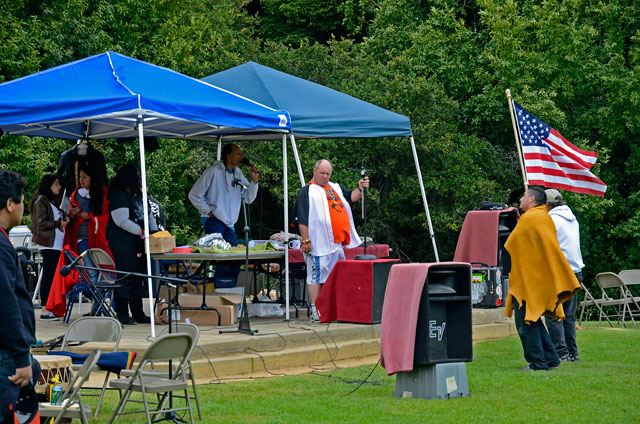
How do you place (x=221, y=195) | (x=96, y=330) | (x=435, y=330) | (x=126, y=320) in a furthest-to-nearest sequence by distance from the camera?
1. (x=221, y=195)
2. (x=126, y=320)
3. (x=435, y=330)
4. (x=96, y=330)

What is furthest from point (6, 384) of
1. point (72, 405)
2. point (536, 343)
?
point (536, 343)

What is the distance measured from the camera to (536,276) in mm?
9789

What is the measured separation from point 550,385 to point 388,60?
18.9m

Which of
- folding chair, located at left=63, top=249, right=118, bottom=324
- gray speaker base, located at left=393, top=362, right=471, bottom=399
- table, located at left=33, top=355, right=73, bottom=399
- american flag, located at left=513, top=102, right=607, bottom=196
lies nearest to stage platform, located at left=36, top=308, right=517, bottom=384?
folding chair, located at left=63, top=249, right=118, bottom=324

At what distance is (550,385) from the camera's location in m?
9.12

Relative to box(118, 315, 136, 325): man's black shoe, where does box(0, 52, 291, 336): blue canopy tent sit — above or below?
above

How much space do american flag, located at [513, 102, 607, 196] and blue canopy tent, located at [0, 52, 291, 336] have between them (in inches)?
179

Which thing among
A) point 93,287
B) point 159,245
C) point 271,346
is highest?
point 159,245

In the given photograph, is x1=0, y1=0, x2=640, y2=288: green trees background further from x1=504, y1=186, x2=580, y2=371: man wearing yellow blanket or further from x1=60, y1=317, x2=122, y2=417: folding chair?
x1=60, y1=317, x2=122, y2=417: folding chair

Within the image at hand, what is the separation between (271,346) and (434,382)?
2.60m

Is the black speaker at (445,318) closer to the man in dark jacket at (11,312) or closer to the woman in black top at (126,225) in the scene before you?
the woman in black top at (126,225)

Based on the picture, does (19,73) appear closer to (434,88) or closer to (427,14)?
(434,88)

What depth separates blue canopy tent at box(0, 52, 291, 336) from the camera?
392 inches

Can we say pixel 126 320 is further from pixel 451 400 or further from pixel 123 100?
pixel 451 400
